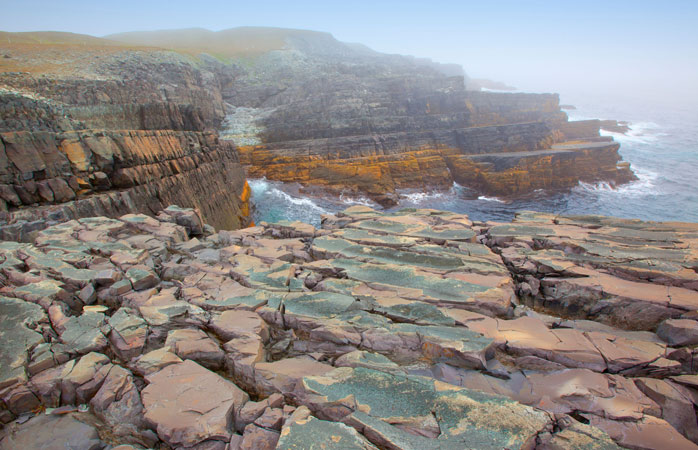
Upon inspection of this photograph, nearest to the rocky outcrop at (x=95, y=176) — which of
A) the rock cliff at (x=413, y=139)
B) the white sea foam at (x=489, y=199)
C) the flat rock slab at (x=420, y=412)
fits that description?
the flat rock slab at (x=420, y=412)

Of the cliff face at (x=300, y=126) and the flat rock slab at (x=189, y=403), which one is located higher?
the cliff face at (x=300, y=126)

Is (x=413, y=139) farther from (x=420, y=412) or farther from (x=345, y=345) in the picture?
(x=420, y=412)

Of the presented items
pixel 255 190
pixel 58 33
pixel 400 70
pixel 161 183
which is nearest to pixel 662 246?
pixel 161 183

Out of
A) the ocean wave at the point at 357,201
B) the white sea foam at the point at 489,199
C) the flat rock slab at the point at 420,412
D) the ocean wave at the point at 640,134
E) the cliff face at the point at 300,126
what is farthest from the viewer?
the ocean wave at the point at 640,134

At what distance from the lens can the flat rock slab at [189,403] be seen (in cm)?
354

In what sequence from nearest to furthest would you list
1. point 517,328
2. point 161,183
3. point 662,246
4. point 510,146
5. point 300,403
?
point 300,403
point 517,328
point 662,246
point 161,183
point 510,146

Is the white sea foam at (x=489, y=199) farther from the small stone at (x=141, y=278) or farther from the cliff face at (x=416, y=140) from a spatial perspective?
the small stone at (x=141, y=278)

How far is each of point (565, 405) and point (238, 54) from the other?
63.0m

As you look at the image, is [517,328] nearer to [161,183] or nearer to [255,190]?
[161,183]

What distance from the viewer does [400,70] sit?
4669 cm

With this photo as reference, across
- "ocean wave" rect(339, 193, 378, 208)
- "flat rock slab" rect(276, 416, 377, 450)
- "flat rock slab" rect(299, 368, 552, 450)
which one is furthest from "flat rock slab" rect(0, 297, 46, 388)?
"ocean wave" rect(339, 193, 378, 208)

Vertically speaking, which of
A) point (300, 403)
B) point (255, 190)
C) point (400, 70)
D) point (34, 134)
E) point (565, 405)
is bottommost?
point (255, 190)

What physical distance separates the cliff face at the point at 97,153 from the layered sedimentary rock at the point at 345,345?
77.2 inches

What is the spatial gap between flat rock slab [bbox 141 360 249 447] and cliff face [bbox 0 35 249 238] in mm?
7524
